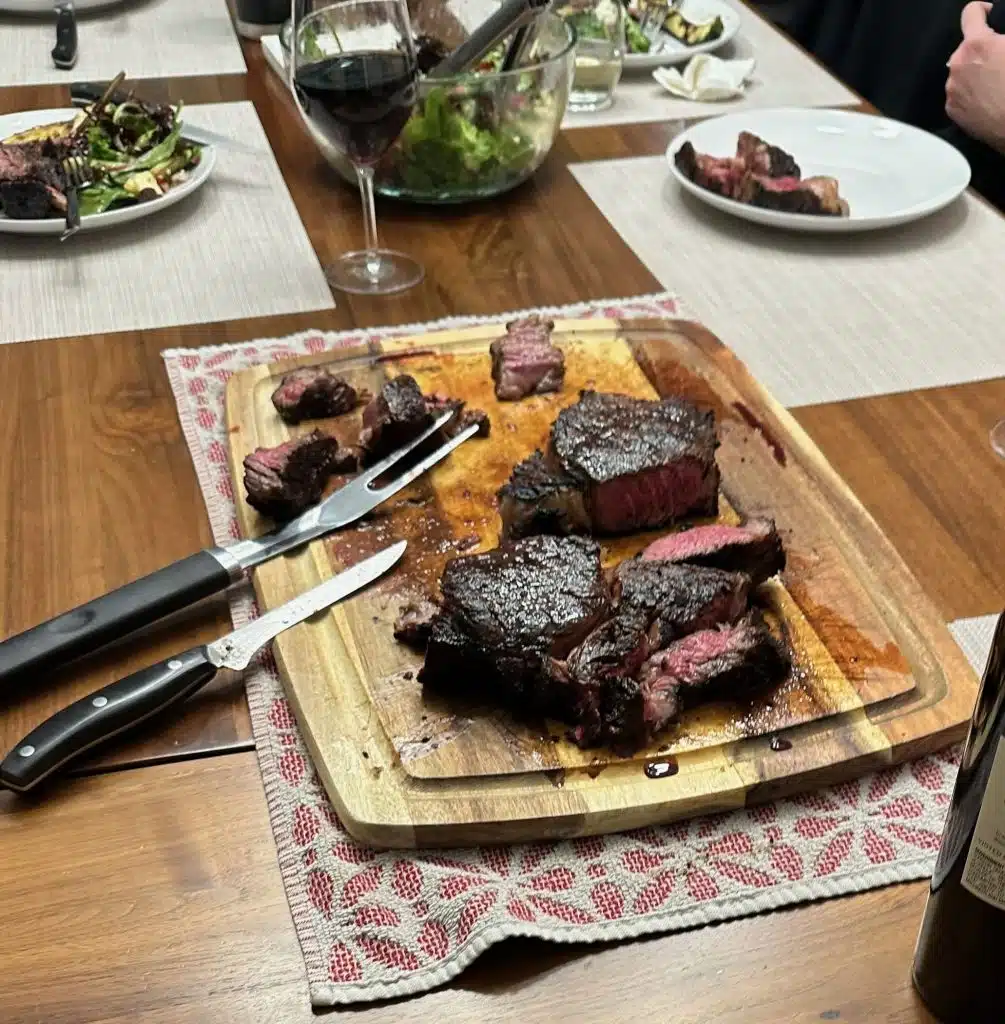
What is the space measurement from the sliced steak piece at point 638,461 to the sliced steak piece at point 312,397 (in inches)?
10.1

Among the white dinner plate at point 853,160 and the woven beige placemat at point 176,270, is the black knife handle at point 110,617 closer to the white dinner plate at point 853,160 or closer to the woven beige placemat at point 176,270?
the woven beige placemat at point 176,270

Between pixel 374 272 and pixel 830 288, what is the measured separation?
2.10 ft

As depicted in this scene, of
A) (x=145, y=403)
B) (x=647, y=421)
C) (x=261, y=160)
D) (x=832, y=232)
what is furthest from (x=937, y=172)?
(x=145, y=403)

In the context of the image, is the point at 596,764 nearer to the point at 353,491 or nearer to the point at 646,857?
the point at 646,857

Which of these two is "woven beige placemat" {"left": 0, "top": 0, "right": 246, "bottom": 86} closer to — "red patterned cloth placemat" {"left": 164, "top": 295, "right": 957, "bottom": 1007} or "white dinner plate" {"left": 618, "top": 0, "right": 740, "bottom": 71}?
"white dinner plate" {"left": 618, "top": 0, "right": 740, "bottom": 71}

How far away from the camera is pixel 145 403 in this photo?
4.58 ft

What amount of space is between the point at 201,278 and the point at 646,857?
3.60 ft

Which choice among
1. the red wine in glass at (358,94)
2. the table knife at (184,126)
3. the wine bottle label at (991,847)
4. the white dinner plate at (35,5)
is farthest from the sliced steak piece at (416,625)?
the white dinner plate at (35,5)

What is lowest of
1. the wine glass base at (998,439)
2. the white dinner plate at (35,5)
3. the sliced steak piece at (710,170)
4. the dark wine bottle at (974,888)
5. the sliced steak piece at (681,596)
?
the white dinner plate at (35,5)

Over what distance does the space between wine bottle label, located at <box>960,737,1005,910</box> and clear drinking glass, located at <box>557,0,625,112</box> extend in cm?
168

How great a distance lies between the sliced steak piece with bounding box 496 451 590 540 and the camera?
3.69ft

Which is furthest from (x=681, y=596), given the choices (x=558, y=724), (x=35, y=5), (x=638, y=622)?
(x=35, y=5)

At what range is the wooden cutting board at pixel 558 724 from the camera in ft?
2.96

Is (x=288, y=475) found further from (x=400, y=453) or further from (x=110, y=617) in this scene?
(x=110, y=617)
